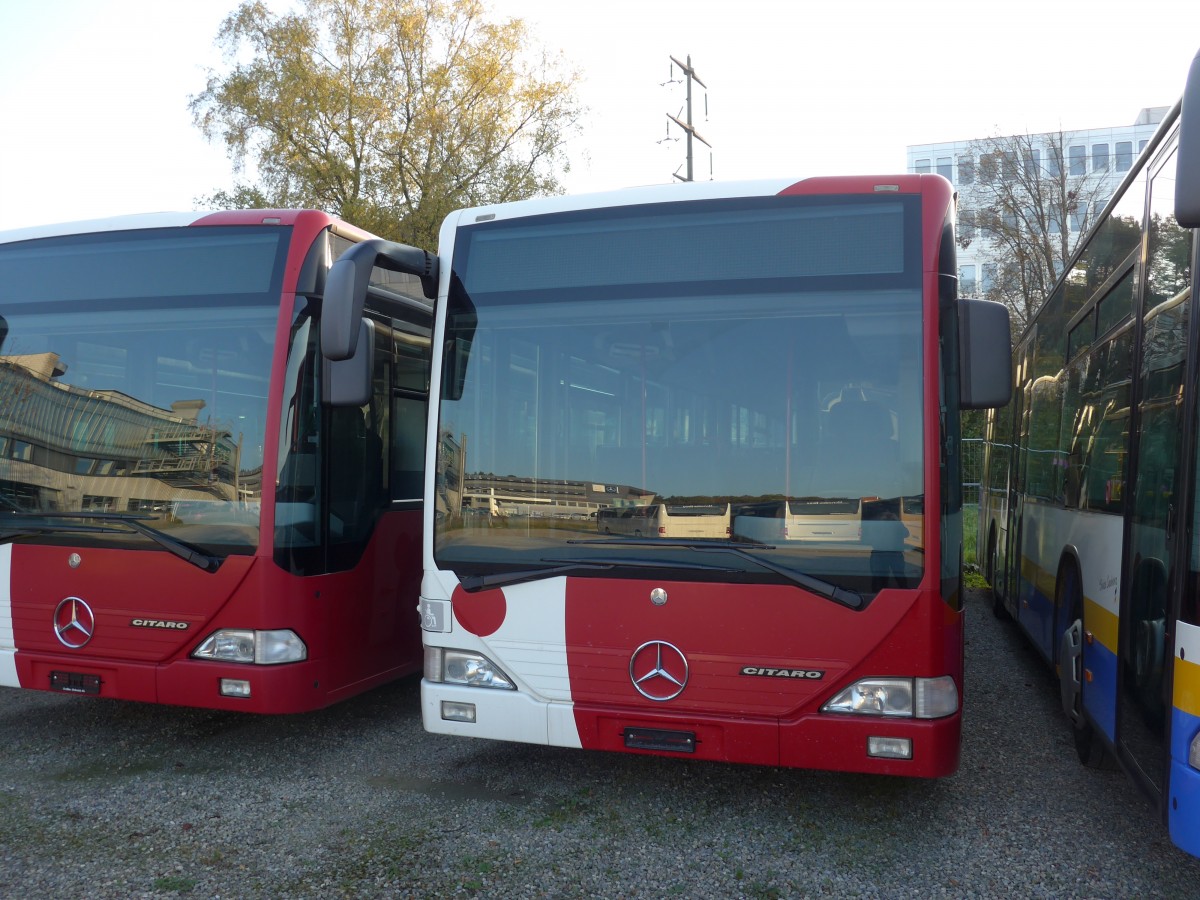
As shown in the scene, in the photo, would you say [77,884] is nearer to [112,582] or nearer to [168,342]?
[112,582]

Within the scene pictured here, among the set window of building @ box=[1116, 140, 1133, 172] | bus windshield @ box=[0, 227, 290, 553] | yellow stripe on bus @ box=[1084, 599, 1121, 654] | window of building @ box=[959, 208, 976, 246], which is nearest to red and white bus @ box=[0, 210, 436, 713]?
bus windshield @ box=[0, 227, 290, 553]

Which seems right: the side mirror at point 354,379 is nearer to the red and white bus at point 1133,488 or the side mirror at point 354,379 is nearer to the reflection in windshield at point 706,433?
the reflection in windshield at point 706,433

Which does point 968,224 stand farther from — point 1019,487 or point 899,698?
point 899,698

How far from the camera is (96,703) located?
23.6 feet

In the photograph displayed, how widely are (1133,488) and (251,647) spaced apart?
420 cm

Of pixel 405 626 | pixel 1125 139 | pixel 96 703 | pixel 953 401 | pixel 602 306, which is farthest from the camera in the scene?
pixel 1125 139

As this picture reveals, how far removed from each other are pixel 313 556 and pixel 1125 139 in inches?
2726

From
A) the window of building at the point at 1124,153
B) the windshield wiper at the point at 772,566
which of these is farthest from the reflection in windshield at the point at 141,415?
the window of building at the point at 1124,153

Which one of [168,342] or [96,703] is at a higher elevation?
[168,342]

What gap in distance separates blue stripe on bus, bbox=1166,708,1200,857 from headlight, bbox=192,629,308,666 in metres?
4.00

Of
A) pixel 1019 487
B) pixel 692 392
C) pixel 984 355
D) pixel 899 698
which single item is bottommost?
pixel 899 698

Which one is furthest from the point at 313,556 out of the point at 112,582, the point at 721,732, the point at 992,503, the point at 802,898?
the point at 992,503

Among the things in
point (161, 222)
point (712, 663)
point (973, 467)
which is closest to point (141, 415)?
point (161, 222)

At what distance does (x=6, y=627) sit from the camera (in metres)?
5.96
